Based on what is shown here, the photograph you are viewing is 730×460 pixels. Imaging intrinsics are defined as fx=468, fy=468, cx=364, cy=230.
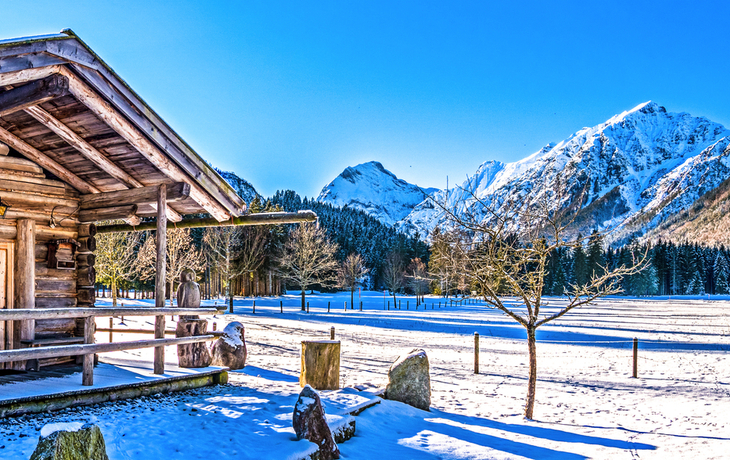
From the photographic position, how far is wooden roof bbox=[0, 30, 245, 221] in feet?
21.3

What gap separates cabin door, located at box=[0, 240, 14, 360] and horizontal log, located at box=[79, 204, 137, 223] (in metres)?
1.45

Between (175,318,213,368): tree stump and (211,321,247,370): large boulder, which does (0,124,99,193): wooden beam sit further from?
(211,321,247,370): large boulder

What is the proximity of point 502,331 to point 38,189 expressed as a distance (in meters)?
24.3

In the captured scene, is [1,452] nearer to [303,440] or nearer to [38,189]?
[303,440]

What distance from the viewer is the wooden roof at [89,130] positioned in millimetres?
6496

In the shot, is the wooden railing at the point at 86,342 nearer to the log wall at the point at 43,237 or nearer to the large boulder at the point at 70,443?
the log wall at the point at 43,237

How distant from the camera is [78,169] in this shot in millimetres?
9484

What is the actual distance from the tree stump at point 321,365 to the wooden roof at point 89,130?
3348 millimetres

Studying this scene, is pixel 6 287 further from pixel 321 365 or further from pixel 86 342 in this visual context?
pixel 321 365

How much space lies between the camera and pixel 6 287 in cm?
877

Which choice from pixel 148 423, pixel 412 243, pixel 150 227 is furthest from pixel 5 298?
pixel 412 243

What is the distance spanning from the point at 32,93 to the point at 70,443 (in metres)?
5.61

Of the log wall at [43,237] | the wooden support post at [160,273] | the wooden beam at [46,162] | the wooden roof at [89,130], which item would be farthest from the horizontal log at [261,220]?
the wooden beam at [46,162]

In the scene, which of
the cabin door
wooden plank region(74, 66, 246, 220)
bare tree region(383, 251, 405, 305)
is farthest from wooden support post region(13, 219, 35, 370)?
bare tree region(383, 251, 405, 305)
